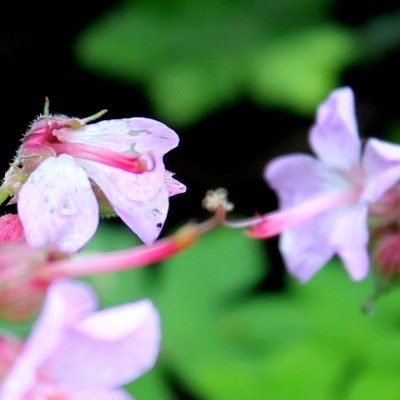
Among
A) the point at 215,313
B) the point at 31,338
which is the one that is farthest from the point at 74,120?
the point at 215,313

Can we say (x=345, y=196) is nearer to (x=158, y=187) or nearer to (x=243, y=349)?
(x=158, y=187)

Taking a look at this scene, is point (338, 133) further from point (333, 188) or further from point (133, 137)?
point (133, 137)

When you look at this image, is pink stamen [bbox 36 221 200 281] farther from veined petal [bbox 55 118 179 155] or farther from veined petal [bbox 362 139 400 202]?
veined petal [bbox 362 139 400 202]

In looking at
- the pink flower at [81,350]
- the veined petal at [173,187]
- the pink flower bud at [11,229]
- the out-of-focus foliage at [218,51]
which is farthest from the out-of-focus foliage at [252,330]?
the pink flower at [81,350]

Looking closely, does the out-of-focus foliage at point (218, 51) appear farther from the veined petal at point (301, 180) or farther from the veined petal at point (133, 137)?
the veined petal at point (133, 137)

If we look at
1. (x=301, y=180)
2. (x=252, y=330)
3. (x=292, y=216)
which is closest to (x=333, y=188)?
(x=301, y=180)
